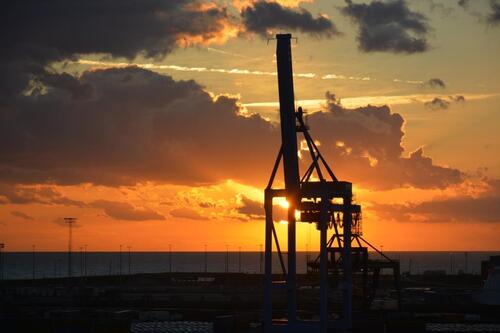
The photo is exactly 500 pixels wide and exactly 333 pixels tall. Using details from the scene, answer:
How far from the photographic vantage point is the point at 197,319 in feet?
370

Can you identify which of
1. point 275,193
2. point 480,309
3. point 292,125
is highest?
point 292,125

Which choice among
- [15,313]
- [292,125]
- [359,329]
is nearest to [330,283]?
[359,329]

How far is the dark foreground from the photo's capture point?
99750 mm

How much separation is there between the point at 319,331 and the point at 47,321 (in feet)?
108

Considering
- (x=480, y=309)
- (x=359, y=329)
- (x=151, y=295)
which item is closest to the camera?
(x=359, y=329)

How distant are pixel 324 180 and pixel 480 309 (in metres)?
51.9

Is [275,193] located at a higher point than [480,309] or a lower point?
higher

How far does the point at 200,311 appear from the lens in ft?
400

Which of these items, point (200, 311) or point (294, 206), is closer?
point (294, 206)

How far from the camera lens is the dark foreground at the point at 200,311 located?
99.8 metres

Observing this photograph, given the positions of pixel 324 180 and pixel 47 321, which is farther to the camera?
pixel 47 321

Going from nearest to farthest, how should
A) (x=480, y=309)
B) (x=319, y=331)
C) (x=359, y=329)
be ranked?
1. (x=319, y=331)
2. (x=359, y=329)
3. (x=480, y=309)

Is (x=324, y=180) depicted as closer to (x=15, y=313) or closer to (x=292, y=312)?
(x=292, y=312)

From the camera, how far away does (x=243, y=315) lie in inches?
4158
